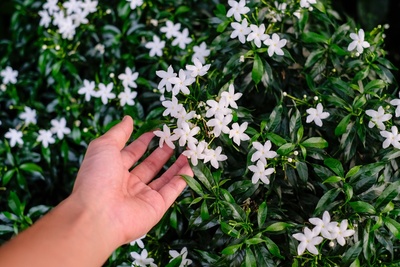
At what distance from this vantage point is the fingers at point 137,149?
1826 millimetres

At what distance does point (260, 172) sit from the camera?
1.66 m

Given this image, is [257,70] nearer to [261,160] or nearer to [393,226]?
[261,160]

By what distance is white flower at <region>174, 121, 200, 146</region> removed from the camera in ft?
5.46

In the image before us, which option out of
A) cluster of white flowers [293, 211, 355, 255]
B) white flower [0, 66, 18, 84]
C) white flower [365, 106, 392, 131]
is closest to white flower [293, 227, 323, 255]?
cluster of white flowers [293, 211, 355, 255]

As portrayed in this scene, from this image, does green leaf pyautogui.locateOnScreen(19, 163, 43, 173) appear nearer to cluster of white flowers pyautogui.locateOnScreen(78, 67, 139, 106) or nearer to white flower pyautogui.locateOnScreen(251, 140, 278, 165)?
cluster of white flowers pyautogui.locateOnScreen(78, 67, 139, 106)

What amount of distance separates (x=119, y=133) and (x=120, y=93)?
53 centimetres

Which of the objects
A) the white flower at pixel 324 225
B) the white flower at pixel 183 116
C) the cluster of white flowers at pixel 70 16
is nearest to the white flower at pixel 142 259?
the white flower at pixel 183 116

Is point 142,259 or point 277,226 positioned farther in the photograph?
point 142,259

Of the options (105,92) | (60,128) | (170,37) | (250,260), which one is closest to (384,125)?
(250,260)

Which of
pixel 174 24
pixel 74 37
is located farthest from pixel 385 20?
pixel 74 37

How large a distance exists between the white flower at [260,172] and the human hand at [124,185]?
0.69 ft

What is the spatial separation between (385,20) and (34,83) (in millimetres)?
2067

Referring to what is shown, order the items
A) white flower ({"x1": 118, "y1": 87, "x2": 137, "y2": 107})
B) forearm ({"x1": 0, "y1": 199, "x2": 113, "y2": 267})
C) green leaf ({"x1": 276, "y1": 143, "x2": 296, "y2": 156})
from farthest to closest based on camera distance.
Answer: white flower ({"x1": 118, "y1": 87, "x2": 137, "y2": 107}) < green leaf ({"x1": 276, "y1": 143, "x2": 296, "y2": 156}) < forearm ({"x1": 0, "y1": 199, "x2": 113, "y2": 267})

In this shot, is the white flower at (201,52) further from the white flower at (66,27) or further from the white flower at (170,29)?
the white flower at (66,27)
